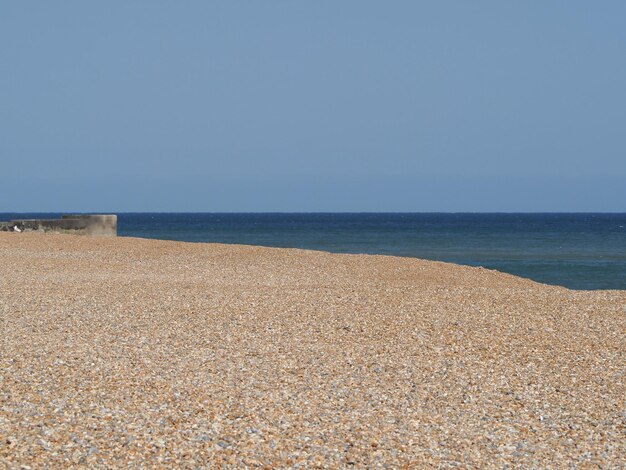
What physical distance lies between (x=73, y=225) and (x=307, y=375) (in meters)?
23.2

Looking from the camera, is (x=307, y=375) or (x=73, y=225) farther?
(x=73, y=225)

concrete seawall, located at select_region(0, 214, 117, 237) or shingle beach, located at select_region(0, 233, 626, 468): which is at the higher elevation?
concrete seawall, located at select_region(0, 214, 117, 237)

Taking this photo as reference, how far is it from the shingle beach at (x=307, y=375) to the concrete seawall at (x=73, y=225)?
14724 mm

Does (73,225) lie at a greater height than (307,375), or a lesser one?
greater

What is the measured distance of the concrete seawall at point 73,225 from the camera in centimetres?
2891

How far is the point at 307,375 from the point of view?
25.4 feet

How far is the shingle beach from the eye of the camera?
5660 mm

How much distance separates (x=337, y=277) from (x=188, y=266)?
3.57 m

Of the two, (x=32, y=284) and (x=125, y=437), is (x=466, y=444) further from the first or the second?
(x=32, y=284)

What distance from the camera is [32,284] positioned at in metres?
14.2

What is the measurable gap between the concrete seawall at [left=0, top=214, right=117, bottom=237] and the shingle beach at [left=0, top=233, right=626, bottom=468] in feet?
48.3

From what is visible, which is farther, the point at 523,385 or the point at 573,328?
the point at 573,328

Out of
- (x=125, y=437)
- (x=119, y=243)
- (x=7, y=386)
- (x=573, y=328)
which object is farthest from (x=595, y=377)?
(x=119, y=243)

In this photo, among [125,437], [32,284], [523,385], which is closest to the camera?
[125,437]
